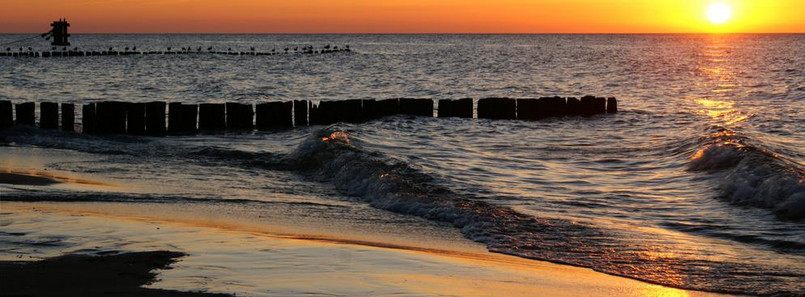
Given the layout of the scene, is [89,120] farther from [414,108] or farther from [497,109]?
[497,109]

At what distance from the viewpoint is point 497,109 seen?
22.8 m

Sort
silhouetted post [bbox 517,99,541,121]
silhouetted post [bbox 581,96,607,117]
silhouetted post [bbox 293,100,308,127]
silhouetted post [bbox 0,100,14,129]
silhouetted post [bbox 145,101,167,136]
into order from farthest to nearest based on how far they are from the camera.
→ silhouetted post [bbox 581,96,607,117] < silhouetted post [bbox 517,99,541,121] < silhouetted post [bbox 293,100,308,127] < silhouetted post [bbox 145,101,167,136] < silhouetted post [bbox 0,100,14,129]

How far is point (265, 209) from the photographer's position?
10117 mm

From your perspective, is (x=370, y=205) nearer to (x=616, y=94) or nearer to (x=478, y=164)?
(x=478, y=164)

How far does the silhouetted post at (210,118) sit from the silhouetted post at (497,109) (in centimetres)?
636

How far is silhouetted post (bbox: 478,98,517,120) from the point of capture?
2262cm

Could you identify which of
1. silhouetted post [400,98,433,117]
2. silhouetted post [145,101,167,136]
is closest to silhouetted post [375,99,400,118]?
silhouetted post [400,98,433,117]

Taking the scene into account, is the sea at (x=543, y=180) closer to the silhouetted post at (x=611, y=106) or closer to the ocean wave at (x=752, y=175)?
the ocean wave at (x=752, y=175)

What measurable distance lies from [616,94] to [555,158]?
23025 mm

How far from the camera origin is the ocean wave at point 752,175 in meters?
10.6

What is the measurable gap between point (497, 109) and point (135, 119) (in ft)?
28.5

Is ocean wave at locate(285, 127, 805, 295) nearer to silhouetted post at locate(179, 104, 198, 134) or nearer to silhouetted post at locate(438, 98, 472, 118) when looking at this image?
silhouetted post at locate(179, 104, 198, 134)

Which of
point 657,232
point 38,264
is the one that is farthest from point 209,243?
point 657,232

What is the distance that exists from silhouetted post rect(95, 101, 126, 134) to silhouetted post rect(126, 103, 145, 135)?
122 millimetres
